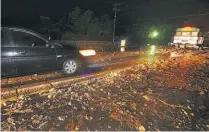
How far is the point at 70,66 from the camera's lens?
24.1ft

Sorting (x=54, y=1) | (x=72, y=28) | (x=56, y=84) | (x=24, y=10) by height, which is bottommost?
(x=56, y=84)

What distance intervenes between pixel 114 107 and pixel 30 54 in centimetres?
322

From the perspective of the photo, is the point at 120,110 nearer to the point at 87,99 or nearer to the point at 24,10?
the point at 87,99

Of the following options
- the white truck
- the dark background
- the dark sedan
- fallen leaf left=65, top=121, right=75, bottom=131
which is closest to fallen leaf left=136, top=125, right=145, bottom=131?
fallen leaf left=65, top=121, right=75, bottom=131

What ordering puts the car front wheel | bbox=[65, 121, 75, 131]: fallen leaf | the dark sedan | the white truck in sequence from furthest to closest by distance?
the white truck → the car front wheel → the dark sedan → bbox=[65, 121, 75, 131]: fallen leaf

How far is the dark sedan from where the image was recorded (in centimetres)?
573

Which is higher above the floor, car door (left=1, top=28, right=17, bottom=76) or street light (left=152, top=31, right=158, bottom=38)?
street light (left=152, top=31, right=158, bottom=38)

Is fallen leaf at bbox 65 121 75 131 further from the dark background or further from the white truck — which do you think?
the white truck

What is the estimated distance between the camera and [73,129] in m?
3.88

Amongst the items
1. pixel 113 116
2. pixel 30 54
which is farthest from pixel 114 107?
pixel 30 54

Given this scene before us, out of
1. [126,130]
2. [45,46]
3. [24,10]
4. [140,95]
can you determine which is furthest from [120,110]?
[24,10]

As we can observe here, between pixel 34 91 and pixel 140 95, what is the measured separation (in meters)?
3.11

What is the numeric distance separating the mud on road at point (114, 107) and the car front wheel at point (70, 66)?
3.14 ft

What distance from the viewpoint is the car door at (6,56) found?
562cm
